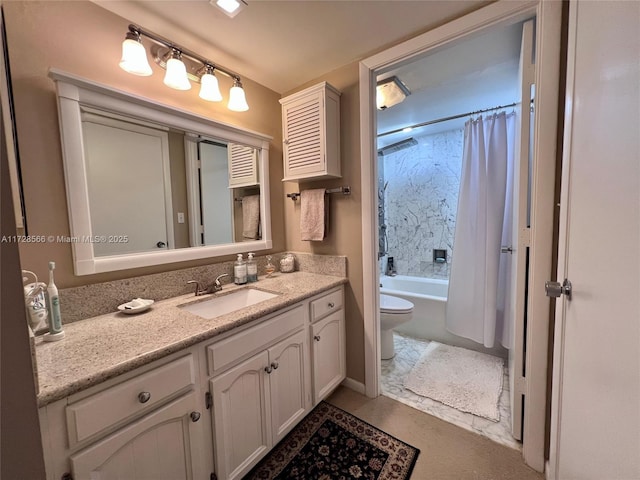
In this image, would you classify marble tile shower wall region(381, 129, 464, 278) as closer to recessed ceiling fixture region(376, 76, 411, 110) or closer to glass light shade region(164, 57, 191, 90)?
recessed ceiling fixture region(376, 76, 411, 110)

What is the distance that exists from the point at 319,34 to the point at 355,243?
121 centimetres

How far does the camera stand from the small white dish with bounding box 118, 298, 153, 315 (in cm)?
113

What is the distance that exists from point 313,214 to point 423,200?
6.04 ft

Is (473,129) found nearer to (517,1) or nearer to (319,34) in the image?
(517,1)

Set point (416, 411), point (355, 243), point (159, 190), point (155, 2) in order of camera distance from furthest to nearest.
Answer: point (355, 243) → point (416, 411) → point (159, 190) → point (155, 2)

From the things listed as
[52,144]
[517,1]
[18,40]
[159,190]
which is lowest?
[159,190]

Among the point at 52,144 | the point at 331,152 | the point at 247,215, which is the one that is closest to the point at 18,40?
the point at 52,144

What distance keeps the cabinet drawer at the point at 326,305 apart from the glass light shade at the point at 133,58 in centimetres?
142

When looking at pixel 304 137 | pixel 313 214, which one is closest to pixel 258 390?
pixel 313 214

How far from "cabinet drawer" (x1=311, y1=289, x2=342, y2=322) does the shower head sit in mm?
2073

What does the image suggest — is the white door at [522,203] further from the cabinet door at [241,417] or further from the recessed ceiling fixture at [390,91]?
the cabinet door at [241,417]

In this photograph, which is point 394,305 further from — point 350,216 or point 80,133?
point 80,133

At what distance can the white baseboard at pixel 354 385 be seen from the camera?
1.79 metres

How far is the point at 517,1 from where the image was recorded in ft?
3.74
